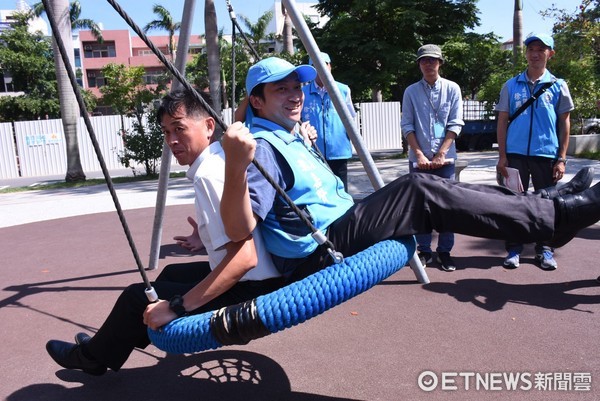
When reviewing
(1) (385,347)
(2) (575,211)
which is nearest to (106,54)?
(1) (385,347)

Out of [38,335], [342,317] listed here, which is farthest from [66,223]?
[342,317]

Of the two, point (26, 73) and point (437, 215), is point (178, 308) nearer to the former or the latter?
point (437, 215)

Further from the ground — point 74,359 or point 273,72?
point 273,72

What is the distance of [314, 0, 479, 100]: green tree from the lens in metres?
15.5

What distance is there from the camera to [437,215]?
2104 millimetres

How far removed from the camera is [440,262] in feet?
14.6

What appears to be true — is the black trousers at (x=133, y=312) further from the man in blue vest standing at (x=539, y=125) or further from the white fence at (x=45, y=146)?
the white fence at (x=45, y=146)

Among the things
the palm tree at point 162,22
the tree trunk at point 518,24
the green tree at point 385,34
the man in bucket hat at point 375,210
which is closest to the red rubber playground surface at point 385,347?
the man in bucket hat at point 375,210

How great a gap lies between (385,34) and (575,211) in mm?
15022

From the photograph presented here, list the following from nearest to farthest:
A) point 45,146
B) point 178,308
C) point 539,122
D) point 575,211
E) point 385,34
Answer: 1. point 178,308
2. point 575,211
3. point 539,122
4. point 385,34
5. point 45,146

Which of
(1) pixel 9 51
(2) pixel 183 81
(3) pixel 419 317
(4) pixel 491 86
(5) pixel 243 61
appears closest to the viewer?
(2) pixel 183 81

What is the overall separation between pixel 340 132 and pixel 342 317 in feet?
5.22

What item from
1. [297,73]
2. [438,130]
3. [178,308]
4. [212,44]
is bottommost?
[178,308]

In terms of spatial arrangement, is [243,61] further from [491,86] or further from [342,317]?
[342,317]
